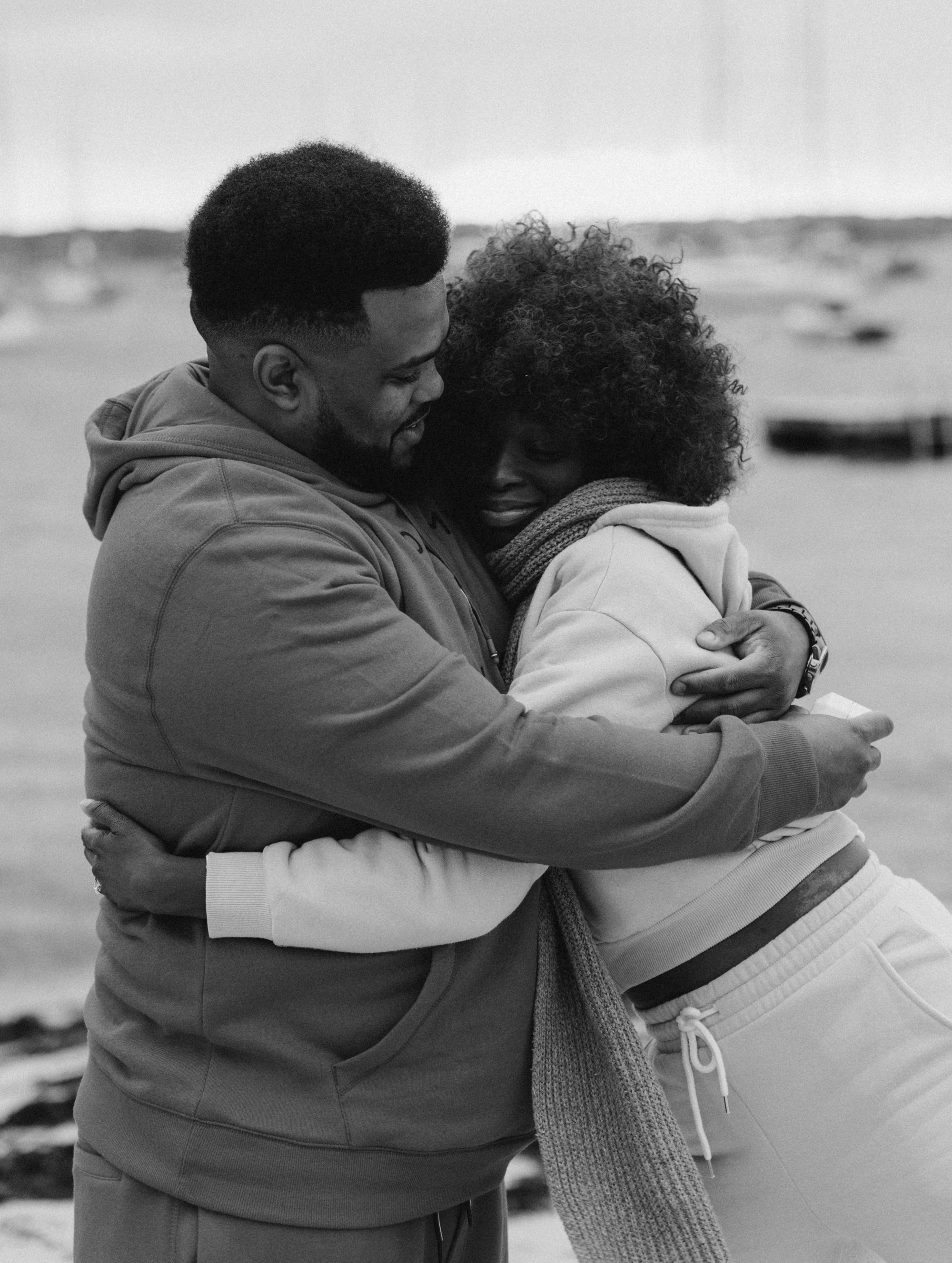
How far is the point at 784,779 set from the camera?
5.42 ft

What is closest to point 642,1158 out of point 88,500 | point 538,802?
point 538,802

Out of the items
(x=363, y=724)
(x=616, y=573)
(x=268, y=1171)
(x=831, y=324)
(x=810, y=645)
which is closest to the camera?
(x=363, y=724)

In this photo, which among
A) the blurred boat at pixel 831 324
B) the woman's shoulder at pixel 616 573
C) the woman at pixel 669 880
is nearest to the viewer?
the woman at pixel 669 880

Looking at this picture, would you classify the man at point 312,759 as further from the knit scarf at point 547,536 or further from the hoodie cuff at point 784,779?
the knit scarf at point 547,536

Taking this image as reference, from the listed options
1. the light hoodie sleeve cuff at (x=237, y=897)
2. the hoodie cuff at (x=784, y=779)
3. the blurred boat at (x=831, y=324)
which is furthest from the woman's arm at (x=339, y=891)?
the blurred boat at (x=831, y=324)

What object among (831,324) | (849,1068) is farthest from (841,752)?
(831,324)

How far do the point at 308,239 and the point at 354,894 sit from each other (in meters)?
0.66

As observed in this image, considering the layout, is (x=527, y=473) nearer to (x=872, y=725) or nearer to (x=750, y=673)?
(x=750, y=673)

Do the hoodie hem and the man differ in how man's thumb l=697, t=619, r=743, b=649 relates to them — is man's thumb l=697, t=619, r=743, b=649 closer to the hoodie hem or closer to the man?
the man

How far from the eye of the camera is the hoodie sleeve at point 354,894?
5.03 ft

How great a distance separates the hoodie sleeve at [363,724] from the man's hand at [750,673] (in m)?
0.19

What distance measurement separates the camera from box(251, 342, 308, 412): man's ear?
1.60 m

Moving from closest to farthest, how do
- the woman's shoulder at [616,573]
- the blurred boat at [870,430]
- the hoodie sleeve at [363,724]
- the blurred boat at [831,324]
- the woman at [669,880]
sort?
the hoodie sleeve at [363,724] → the woman at [669,880] → the woman's shoulder at [616,573] → the blurred boat at [870,430] → the blurred boat at [831,324]

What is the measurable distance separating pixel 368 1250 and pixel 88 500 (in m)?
0.87
